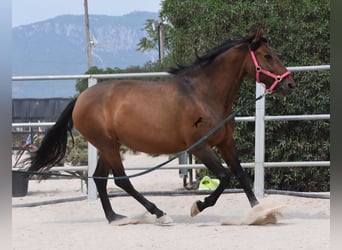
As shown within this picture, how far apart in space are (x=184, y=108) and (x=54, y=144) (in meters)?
1.55

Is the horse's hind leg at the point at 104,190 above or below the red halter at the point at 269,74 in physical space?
below

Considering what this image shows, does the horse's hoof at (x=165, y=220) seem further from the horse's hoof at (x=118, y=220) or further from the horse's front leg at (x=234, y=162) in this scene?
the horse's front leg at (x=234, y=162)

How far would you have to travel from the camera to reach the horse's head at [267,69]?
5531 mm

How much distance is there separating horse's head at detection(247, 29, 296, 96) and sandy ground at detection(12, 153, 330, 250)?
3.45 feet

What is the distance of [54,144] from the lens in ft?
21.3

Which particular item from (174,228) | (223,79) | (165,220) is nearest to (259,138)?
(223,79)

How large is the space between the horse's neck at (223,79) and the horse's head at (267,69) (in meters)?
0.13

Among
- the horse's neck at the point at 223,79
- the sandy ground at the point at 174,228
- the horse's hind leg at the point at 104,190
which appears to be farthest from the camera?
the horse's hind leg at the point at 104,190

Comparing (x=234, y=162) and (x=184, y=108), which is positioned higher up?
(x=184, y=108)

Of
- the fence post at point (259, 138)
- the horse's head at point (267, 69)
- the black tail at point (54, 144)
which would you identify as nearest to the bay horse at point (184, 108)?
the horse's head at point (267, 69)

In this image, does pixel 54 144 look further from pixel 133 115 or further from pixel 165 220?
pixel 165 220

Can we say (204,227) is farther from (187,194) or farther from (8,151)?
(8,151)

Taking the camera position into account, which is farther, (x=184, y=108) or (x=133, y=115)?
(x=133, y=115)

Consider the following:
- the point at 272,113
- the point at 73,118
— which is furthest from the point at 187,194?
the point at 73,118
